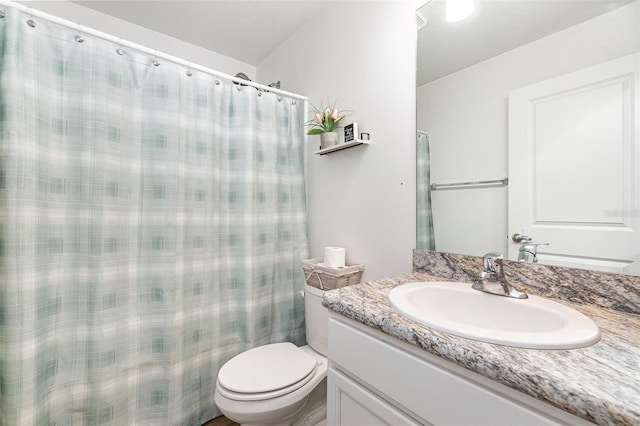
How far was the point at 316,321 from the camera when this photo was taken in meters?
1.41

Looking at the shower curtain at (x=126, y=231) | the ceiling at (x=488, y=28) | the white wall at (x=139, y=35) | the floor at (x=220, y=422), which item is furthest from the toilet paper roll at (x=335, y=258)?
the white wall at (x=139, y=35)

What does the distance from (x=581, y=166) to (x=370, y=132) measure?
823 millimetres

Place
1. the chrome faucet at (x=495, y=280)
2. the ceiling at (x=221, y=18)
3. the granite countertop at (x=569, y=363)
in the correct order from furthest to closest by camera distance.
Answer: the ceiling at (x=221, y=18) < the chrome faucet at (x=495, y=280) < the granite countertop at (x=569, y=363)

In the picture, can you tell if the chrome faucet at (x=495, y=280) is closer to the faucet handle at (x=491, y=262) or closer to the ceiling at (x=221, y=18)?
the faucet handle at (x=491, y=262)

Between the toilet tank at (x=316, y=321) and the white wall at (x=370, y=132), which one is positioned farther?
the toilet tank at (x=316, y=321)

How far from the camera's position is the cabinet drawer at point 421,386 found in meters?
0.51

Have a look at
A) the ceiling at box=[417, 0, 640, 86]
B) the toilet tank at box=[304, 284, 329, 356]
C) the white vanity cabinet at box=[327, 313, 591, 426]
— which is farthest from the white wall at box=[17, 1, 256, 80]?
the white vanity cabinet at box=[327, 313, 591, 426]

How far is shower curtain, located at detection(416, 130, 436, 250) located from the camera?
1.18 m

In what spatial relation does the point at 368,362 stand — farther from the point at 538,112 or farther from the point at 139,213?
the point at 139,213

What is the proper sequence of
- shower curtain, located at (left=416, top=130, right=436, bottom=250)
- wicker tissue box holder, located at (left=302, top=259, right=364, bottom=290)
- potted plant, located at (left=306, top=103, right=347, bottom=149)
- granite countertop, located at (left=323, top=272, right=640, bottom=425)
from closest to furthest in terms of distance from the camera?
1. granite countertop, located at (left=323, top=272, right=640, bottom=425)
2. shower curtain, located at (left=416, top=130, right=436, bottom=250)
3. wicker tissue box holder, located at (left=302, top=259, right=364, bottom=290)
4. potted plant, located at (left=306, top=103, right=347, bottom=149)

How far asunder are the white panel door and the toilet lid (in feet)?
3.23

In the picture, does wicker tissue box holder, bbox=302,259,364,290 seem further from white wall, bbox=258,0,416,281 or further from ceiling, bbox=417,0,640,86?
ceiling, bbox=417,0,640,86

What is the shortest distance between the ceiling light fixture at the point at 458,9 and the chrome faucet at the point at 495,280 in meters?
0.96

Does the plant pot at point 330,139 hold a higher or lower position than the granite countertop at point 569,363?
higher
